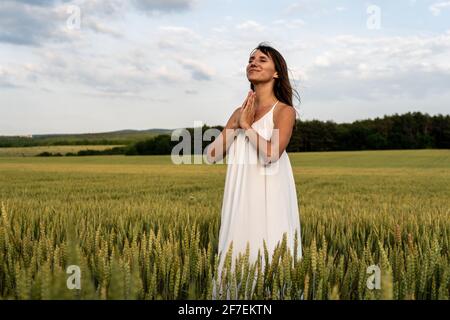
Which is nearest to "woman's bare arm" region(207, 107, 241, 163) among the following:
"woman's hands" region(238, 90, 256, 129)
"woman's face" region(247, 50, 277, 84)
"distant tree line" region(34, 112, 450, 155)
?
"woman's hands" region(238, 90, 256, 129)

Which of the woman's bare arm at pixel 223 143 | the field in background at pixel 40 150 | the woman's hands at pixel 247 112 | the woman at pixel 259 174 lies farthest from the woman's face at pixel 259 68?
the field in background at pixel 40 150

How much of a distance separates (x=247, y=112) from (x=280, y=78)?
1.62ft

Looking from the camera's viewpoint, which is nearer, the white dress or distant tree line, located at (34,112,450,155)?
the white dress

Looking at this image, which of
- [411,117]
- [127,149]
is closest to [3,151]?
[127,149]

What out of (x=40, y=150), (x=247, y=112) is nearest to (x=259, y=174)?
(x=247, y=112)

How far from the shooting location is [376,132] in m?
69.4

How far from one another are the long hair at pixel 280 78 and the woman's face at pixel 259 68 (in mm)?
44

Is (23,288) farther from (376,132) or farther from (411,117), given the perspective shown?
(411,117)

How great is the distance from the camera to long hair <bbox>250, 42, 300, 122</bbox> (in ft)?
11.3

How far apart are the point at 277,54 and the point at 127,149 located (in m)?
Answer: 55.6

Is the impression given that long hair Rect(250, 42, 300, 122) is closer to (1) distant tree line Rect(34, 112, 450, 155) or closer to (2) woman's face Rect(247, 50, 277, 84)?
(2) woman's face Rect(247, 50, 277, 84)

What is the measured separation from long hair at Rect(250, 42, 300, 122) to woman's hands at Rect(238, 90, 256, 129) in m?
0.33

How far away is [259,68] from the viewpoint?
3.36m

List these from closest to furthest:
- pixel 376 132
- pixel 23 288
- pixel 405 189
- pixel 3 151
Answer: pixel 23 288, pixel 405 189, pixel 3 151, pixel 376 132
